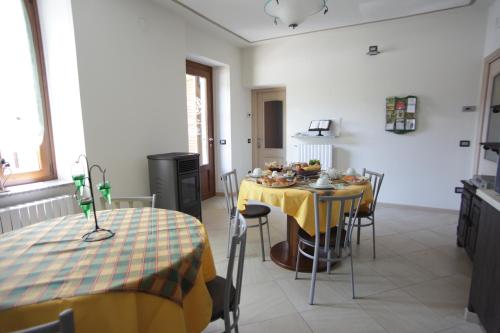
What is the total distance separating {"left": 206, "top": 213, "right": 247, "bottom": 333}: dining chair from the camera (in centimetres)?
128

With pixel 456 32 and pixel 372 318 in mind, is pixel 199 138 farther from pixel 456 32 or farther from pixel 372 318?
pixel 456 32

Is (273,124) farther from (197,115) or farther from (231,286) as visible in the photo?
(231,286)

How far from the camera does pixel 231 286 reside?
147 centimetres

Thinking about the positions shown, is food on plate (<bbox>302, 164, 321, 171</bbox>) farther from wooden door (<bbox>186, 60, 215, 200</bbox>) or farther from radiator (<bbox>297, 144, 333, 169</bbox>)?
wooden door (<bbox>186, 60, 215, 200</bbox>)

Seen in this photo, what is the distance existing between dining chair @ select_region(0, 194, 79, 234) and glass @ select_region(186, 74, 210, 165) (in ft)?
7.84

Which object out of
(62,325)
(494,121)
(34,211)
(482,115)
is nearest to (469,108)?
(482,115)

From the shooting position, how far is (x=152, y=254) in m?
1.24

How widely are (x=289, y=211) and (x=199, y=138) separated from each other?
125 inches

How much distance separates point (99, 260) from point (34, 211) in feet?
5.46

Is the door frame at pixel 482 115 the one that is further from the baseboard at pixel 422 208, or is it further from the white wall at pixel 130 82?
the white wall at pixel 130 82

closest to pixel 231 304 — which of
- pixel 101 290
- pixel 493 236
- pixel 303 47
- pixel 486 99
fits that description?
pixel 101 290

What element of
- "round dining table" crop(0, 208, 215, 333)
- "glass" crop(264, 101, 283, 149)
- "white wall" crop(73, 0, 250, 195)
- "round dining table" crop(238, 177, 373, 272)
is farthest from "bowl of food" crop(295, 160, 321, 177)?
"glass" crop(264, 101, 283, 149)

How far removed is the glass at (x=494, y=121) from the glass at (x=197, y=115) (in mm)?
4195

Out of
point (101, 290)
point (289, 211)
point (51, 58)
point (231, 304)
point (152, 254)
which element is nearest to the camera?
point (101, 290)
